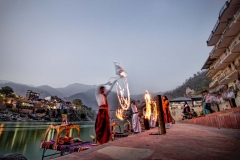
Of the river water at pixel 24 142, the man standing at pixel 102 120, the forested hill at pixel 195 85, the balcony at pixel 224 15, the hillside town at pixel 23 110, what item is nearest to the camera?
the man standing at pixel 102 120

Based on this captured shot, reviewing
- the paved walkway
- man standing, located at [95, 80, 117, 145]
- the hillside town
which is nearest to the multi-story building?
the paved walkway

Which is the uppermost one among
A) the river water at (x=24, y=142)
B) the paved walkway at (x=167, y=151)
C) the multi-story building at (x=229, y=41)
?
the multi-story building at (x=229, y=41)

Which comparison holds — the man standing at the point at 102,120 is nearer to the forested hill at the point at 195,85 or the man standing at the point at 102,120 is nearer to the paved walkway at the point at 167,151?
the paved walkway at the point at 167,151

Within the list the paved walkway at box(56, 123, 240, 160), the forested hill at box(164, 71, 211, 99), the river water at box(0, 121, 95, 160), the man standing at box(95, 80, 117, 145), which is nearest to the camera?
the paved walkway at box(56, 123, 240, 160)

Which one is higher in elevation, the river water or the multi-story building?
the multi-story building

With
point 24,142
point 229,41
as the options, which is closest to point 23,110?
point 24,142

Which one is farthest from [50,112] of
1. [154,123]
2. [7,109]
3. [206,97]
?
[206,97]

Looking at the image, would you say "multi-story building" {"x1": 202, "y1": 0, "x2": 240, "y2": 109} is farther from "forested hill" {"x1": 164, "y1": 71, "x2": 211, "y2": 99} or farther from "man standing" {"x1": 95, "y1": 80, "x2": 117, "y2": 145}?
"forested hill" {"x1": 164, "y1": 71, "x2": 211, "y2": 99}

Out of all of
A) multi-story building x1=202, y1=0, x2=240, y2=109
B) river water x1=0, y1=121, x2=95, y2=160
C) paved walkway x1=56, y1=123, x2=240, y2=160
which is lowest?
river water x1=0, y1=121, x2=95, y2=160

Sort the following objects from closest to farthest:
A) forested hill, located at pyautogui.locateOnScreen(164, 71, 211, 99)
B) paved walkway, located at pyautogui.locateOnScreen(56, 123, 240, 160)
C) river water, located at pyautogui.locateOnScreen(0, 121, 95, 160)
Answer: paved walkway, located at pyautogui.locateOnScreen(56, 123, 240, 160) → river water, located at pyautogui.locateOnScreen(0, 121, 95, 160) → forested hill, located at pyautogui.locateOnScreen(164, 71, 211, 99)

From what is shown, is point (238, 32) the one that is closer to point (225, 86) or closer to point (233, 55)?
point (233, 55)

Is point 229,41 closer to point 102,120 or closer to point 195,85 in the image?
point 102,120

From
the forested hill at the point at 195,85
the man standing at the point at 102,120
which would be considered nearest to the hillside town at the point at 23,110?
the forested hill at the point at 195,85

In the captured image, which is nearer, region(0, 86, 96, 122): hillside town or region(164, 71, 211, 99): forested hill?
region(164, 71, 211, 99): forested hill
